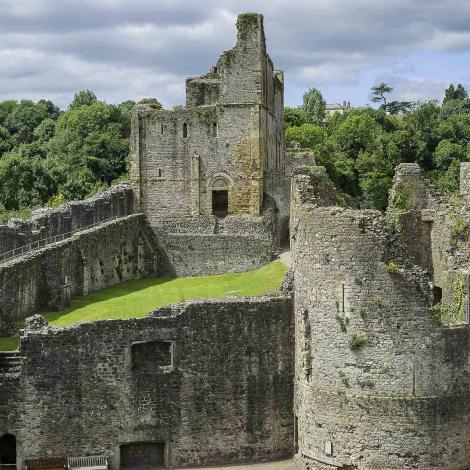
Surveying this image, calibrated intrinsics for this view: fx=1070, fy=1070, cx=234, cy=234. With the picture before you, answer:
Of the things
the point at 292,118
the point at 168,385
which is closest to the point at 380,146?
the point at 292,118

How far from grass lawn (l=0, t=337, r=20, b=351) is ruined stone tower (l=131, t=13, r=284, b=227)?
63.2 feet

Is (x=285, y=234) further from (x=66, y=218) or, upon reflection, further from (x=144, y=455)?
(x=144, y=455)

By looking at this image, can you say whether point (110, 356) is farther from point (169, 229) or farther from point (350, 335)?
point (169, 229)

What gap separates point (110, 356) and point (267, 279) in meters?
12.8

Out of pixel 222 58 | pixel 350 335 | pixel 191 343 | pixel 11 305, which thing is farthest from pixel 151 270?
pixel 350 335

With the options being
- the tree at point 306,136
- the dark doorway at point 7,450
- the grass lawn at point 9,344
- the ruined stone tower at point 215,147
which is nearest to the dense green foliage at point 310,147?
the tree at point 306,136

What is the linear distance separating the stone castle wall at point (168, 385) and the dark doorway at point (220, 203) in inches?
897

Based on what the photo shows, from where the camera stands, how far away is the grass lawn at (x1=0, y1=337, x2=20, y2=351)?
3152 centimetres

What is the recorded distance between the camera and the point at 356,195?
8419cm

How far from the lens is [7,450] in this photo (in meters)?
30.5

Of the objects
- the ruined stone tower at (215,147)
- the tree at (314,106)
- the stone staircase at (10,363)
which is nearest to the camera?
the stone staircase at (10,363)

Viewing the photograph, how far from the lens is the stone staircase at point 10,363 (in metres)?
29.5

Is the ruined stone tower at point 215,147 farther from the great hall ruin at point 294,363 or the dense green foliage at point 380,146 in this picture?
the dense green foliage at point 380,146

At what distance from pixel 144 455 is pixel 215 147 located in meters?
24.0
